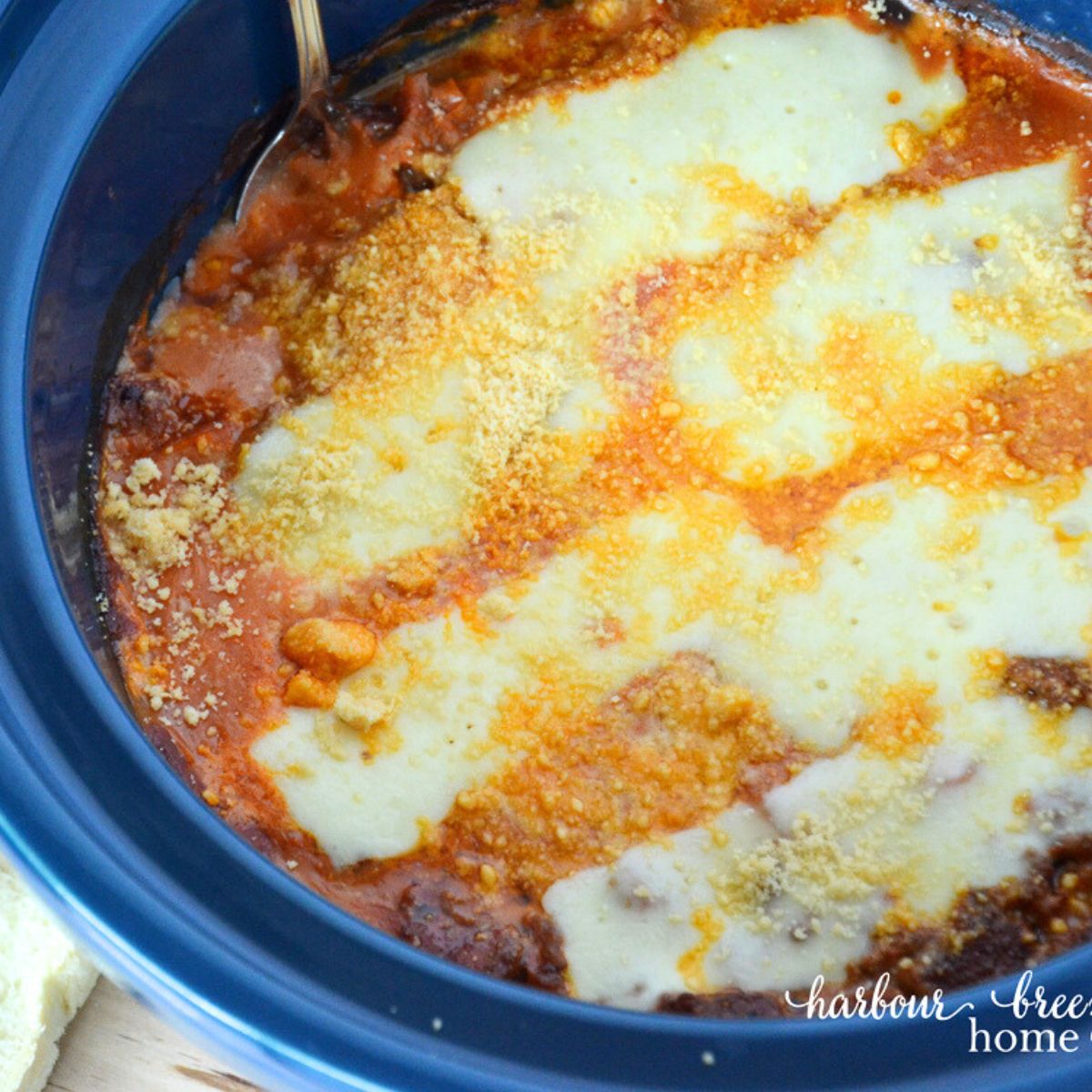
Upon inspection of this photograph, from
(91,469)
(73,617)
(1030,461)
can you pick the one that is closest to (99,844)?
(73,617)

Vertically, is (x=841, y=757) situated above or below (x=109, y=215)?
below

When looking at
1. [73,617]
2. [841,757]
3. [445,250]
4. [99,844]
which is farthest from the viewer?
[445,250]

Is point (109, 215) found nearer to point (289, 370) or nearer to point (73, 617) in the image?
point (289, 370)

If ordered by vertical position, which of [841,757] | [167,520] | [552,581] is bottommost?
[841,757]

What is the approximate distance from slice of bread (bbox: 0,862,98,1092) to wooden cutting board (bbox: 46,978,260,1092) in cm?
2

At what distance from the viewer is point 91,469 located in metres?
1.40

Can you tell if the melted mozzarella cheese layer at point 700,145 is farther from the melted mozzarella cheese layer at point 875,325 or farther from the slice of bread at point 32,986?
the slice of bread at point 32,986

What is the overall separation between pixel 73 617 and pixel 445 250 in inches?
24.6

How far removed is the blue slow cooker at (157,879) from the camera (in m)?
0.95

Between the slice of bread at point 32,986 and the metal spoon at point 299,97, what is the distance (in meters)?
0.80

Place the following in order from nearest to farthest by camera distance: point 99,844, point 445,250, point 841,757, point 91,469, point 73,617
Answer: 1. point 99,844
2. point 73,617
3. point 841,757
4. point 91,469
5. point 445,250

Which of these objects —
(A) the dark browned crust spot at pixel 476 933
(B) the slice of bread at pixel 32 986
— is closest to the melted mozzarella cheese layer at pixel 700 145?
(A) the dark browned crust spot at pixel 476 933

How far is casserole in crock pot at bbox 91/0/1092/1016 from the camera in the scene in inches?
48.9

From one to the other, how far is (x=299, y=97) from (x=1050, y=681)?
104 centimetres
